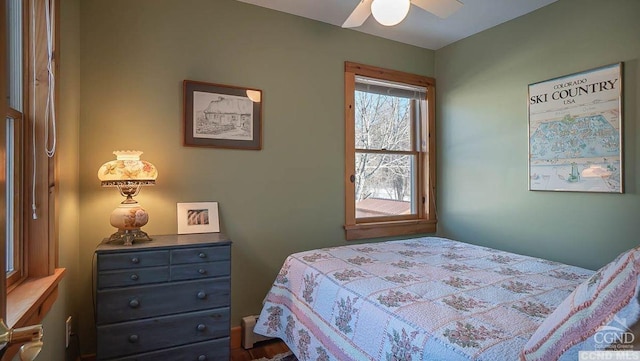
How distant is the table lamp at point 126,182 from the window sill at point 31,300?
38 cm

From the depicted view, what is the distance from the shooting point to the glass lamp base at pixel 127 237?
193 centimetres

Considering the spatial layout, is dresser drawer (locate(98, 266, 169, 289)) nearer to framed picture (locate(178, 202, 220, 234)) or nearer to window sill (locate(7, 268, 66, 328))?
window sill (locate(7, 268, 66, 328))

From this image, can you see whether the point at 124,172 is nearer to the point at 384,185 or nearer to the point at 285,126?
the point at 285,126

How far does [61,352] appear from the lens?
1756 millimetres

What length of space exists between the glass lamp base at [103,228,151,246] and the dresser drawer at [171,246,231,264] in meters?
0.26

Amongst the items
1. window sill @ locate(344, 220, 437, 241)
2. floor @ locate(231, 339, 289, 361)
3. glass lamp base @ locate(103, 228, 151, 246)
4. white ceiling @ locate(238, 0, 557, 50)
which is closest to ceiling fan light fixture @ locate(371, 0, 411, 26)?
white ceiling @ locate(238, 0, 557, 50)

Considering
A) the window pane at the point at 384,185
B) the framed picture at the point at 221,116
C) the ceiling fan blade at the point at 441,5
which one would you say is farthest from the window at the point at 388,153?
the ceiling fan blade at the point at 441,5

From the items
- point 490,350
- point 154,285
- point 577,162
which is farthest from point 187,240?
point 577,162

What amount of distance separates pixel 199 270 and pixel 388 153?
2.05 metres

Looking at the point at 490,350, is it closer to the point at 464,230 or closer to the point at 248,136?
the point at 248,136

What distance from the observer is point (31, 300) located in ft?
4.00

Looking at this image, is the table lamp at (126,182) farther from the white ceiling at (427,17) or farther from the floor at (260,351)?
the white ceiling at (427,17)

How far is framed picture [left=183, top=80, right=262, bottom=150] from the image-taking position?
2.37 meters

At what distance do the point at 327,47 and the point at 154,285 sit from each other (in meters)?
2.24
